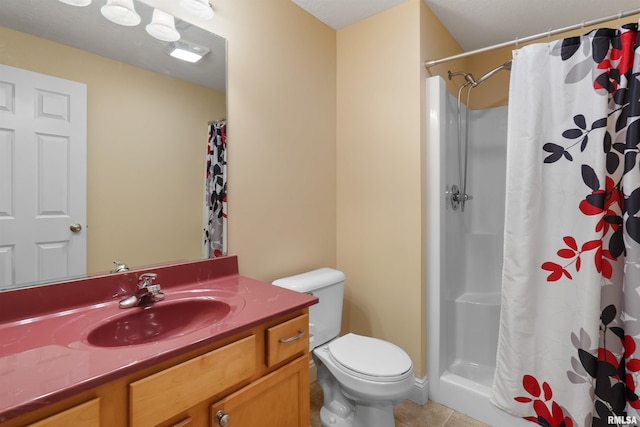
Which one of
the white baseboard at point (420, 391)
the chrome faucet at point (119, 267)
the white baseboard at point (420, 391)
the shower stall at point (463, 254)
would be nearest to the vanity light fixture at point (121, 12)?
the chrome faucet at point (119, 267)

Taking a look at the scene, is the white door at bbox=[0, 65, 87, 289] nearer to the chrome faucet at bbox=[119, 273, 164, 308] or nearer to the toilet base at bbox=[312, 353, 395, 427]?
the chrome faucet at bbox=[119, 273, 164, 308]

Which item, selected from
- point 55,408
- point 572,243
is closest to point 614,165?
point 572,243

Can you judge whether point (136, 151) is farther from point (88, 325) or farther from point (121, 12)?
point (88, 325)

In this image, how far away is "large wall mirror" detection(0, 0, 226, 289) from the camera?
1097 millimetres

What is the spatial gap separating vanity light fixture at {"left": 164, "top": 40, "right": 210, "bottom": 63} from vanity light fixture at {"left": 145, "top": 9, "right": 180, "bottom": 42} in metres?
0.03

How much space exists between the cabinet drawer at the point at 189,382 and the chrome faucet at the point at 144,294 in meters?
0.42

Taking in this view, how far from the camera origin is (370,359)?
5.05ft

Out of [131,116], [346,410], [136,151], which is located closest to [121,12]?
[131,116]

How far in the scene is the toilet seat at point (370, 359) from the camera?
144 centimetres

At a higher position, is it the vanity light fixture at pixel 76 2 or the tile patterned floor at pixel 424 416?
the vanity light fixture at pixel 76 2

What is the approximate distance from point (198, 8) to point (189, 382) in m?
1.50

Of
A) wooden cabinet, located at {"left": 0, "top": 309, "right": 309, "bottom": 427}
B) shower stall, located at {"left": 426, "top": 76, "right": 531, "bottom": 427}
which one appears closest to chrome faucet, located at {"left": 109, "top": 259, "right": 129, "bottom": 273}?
wooden cabinet, located at {"left": 0, "top": 309, "right": 309, "bottom": 427}


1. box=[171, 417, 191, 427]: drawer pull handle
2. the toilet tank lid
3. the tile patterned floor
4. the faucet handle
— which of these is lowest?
the tile patterned floor

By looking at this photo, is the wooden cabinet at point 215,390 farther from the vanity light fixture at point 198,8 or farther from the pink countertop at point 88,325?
the vanity light fixture at point 198,8
